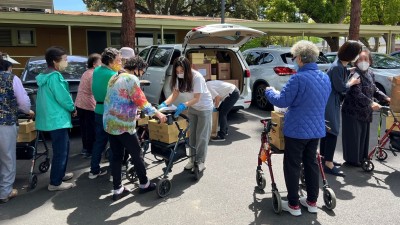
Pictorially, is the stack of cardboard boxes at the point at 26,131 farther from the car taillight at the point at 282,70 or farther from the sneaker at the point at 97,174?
the car taillight at the point at 282,70

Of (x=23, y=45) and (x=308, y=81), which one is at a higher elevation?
(x=23, y=45)

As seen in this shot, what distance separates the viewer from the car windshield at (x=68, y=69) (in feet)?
24.5

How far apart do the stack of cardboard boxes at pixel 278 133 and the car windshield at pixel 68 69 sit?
4.59 m

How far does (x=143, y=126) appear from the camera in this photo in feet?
17.8

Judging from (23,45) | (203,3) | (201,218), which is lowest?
(201,218)

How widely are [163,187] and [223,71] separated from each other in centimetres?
458

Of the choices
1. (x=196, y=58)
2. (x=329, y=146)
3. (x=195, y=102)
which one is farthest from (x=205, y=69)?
(x=329, y=146)

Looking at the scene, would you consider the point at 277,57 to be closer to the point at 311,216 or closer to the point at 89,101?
the point at 89,101

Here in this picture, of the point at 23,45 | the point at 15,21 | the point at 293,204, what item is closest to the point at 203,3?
the point at 23,45

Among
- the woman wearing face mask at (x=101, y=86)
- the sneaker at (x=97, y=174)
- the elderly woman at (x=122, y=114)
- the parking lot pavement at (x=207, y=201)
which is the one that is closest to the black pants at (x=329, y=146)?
the parking lot pavement at (x=207, y=201)

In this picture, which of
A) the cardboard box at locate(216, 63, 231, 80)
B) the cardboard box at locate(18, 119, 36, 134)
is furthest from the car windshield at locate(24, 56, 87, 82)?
the cardboard box at locate(216, 63, 231, 80)

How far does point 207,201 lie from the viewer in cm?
434

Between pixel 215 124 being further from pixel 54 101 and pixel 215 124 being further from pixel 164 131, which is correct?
pixel 54 101

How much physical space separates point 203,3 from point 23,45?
19.0 metres
